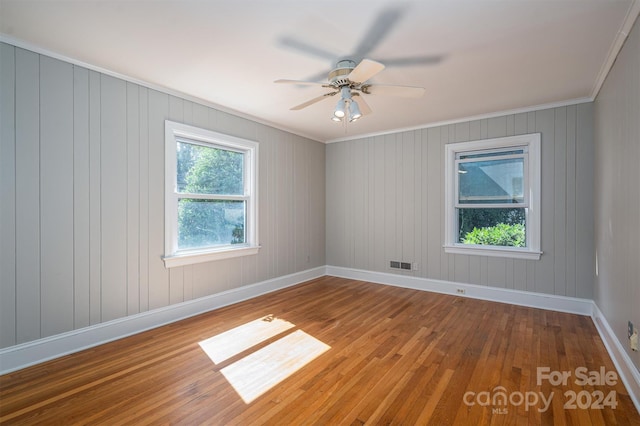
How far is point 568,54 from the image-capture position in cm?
260

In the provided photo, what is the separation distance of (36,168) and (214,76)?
1707 millimetres

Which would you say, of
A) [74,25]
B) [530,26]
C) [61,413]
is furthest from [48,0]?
[530,26]

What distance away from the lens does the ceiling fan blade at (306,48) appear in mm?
2375

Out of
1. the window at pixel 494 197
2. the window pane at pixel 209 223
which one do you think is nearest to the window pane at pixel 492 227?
the window at pixel 494 197

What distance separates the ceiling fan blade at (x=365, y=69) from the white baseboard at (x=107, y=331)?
3.05m

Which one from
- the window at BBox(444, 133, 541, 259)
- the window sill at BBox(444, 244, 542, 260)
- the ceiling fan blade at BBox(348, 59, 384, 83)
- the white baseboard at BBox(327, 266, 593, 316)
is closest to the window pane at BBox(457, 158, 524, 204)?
the window at BBox(444, 133, 541, 259)

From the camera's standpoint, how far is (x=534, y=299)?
12.8ft

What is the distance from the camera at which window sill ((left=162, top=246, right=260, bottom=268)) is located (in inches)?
133

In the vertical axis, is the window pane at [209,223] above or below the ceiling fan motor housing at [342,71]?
below

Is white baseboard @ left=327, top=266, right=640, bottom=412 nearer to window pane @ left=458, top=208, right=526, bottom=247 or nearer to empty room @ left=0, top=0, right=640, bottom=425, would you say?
empty room @ left=0, top=0, right=640, bottom=425

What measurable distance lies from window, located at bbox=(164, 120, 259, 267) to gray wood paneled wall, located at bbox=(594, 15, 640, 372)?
3.85 meters

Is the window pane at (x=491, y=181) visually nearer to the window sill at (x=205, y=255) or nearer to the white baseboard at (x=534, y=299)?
the white baseboard at (x=534, y=299)

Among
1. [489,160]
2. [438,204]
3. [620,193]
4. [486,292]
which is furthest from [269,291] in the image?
[620,193]

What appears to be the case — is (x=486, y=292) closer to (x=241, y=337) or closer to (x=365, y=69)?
(x=241, y=337)
